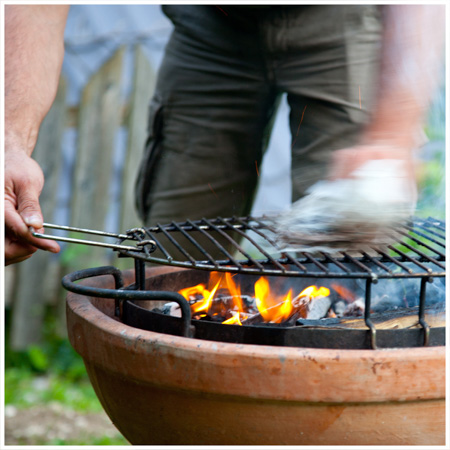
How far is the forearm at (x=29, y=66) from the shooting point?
1599 millimetres

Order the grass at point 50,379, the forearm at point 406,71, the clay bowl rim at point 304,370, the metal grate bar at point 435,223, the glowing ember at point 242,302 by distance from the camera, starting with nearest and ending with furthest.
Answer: the clay bowl rim at point 304,370, the forearm at point 406,71, the glowing ember at point 242,302, the metal grate bar at point 435,223, the grass at point 50,379

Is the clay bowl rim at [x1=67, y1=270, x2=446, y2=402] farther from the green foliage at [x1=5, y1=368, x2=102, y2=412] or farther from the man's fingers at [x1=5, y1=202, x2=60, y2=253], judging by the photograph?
the green foliage at [x1=5, y1=368, x2=102, y2=412]

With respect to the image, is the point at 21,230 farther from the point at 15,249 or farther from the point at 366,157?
the point at 366,157

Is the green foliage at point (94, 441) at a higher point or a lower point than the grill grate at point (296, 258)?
lower

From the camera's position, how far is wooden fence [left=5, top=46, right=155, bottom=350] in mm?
3023

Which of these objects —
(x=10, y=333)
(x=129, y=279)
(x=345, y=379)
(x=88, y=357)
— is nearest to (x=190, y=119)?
(x=129, y=279)

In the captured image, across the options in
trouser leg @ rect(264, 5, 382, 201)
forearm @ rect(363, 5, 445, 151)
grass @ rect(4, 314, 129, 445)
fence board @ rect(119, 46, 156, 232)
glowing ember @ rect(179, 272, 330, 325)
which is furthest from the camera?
fence board @ rect(119, 46, 156, 232)

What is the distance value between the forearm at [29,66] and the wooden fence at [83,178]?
49.2 inches

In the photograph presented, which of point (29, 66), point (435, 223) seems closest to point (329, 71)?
point (435, 223)

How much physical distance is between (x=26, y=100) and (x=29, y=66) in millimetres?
126

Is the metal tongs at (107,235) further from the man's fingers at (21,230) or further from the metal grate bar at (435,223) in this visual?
the metal grate bar at (435,223)

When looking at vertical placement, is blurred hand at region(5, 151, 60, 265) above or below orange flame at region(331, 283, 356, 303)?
above

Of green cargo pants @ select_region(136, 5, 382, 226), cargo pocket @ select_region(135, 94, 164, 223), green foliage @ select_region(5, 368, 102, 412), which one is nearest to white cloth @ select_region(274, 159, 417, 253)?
green cargo pants @ select_region(136, 5, 382, 226)

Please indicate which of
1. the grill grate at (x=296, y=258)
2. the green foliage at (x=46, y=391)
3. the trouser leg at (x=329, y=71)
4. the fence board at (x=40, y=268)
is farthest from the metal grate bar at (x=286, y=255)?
the fence board at (x=40, y=268)
